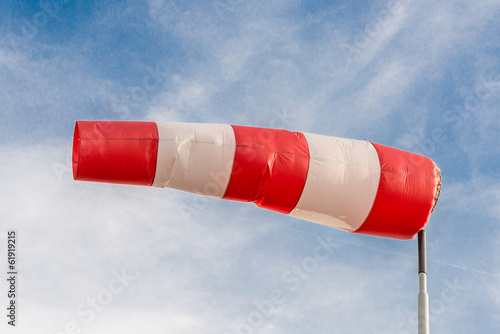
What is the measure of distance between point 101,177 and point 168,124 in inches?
50.4

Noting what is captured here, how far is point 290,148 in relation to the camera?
999cm

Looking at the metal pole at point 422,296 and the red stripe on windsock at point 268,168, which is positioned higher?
the red stripe on windsock at point 268,168

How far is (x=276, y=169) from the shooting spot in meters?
9.80

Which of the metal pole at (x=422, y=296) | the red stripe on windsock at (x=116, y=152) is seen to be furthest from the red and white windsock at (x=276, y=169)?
the metal pole at (x=422, y=296)

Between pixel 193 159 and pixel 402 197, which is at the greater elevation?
pixel 402 197

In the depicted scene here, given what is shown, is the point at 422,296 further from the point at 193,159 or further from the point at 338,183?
the point at 193,159

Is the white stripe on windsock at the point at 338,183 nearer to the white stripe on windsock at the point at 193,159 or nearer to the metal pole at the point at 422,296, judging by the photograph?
the metal pole at the point at 422,296

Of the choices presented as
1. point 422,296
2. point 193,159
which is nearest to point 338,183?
point 422,296

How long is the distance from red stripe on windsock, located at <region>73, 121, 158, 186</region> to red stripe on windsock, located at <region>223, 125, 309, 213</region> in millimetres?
1274

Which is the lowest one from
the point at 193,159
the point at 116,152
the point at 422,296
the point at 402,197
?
the point at 422,296

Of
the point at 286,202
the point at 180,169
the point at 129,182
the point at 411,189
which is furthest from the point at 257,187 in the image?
the point at 411,189

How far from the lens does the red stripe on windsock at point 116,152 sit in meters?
8.98

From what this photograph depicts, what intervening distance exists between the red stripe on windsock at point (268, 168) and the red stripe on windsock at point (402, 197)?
134 cm

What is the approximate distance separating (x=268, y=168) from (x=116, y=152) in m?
2.26
